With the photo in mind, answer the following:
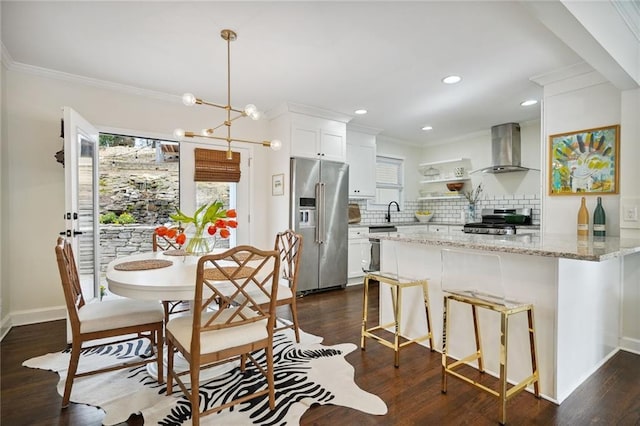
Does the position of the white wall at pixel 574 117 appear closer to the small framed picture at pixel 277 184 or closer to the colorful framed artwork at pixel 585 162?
the colorful framed artwork at pixel 585 162

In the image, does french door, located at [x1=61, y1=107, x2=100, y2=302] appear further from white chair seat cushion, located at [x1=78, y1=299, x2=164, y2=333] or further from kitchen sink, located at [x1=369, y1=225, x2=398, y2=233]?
kitchen sink, located at [x1=369, y1=225, x2=398, y2=233]

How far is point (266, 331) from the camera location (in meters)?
1.79

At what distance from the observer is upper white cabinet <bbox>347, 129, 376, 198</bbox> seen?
5.07 metres

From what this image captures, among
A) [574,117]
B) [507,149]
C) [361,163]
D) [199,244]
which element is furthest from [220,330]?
[507,149]

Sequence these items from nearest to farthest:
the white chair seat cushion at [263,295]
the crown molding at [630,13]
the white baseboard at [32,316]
→ the crown molding at [630,13] → the white chair seat cushion at [263,295] → the white baseboard at [32,316]

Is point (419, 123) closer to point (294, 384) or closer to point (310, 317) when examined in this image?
point (310, 317)

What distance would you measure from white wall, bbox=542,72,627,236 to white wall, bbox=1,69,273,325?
4.71 metres

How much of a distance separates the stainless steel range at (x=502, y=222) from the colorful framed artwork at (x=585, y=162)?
1465 mm

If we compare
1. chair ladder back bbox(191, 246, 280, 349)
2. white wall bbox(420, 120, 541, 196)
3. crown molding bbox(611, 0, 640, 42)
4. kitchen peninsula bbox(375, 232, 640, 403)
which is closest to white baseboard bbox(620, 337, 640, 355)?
kitchen peninsula bbox(375, 232, 640, 403)

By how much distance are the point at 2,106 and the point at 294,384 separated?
3.61m

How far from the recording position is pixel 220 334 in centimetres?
164

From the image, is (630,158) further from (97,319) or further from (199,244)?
(97,319)

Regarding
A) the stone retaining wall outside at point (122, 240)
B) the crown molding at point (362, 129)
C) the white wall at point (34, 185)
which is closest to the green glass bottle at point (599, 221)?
the crown molding at point (362, 129)

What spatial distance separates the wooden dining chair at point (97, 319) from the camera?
68.5 inches
